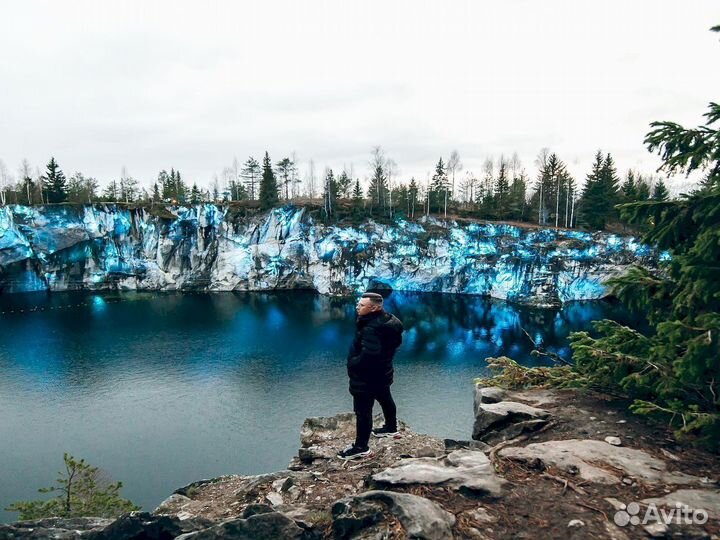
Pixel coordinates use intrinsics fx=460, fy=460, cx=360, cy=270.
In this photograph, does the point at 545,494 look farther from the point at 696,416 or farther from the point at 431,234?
the point at 431,234

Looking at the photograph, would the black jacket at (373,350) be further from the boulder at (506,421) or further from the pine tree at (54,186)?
the pine tree at (54,186)

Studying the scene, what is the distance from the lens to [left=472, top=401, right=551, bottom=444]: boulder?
5703 mm

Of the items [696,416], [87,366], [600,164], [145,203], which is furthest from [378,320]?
[145,203]

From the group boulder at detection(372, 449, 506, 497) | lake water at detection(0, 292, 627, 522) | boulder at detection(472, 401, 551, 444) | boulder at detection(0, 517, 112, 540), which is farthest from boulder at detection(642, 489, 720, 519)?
lake water at detection(0, 292, 627, 522)

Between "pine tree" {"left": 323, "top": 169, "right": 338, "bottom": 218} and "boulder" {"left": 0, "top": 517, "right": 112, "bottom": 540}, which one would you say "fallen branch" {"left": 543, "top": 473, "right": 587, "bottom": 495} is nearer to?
"boulder" {"left": 0, "top": 517, "right": 112, "bottom": 540}

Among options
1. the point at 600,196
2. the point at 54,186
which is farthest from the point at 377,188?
the point at 54,186

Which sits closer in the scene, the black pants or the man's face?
the man's face

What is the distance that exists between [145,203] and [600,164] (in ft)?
202

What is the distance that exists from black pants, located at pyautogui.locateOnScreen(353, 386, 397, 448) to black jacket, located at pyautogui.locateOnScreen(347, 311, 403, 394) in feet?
0.26

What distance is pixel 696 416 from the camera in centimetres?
454

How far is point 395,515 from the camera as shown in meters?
3.73

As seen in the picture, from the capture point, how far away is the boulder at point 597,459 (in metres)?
4.18

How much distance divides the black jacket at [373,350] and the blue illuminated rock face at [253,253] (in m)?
55.5

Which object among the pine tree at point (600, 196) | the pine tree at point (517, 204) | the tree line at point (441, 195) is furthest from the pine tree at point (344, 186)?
the pine tree at point (600, 196)
